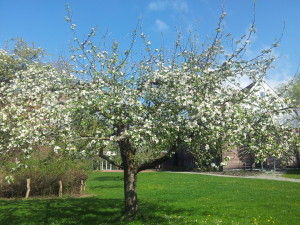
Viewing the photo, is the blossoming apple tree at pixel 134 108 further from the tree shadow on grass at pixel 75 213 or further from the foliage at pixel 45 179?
the foliage at pixel 45 179

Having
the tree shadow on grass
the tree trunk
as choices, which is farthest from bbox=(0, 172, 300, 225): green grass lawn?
the tree trunk

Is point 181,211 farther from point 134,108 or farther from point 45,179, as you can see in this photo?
point 45,179

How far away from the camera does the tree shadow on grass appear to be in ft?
37.5

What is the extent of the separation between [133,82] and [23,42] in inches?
829

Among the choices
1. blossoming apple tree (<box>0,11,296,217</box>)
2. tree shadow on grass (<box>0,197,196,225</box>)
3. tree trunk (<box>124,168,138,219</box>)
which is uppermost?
blossoming apple tree (<box>0,11,296,217</box>)

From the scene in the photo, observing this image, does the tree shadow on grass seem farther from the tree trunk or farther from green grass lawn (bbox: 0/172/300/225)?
the tree trunk

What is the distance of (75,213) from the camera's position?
43.7 ft

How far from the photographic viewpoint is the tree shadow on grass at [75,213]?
450 inches

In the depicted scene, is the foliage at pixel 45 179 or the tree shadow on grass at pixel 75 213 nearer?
the tree shadow on grass at pixel 75 213

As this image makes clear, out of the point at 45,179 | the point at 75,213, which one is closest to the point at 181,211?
the point at 75,213

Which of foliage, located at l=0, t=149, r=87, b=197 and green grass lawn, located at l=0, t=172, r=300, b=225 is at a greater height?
foliage, located at l=0, t=149, r=87, b=197

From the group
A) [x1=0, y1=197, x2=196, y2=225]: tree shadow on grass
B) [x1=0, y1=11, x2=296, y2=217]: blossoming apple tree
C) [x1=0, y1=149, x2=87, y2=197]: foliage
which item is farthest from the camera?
[x1=0, y1=149, x2=87, y2=197]: foliage

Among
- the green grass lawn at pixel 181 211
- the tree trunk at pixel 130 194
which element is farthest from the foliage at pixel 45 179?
the tree trunk at pixel 130 194

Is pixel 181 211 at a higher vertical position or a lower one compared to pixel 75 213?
higher
